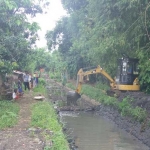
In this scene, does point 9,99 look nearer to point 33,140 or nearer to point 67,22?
point 33,140

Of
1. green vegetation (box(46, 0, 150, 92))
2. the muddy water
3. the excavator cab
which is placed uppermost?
green vegetation (box(46, 0, 150, 92))

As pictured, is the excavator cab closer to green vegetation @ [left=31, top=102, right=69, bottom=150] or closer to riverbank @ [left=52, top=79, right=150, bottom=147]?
riverbank @ [left=52, top=79, right=150, bottom=147]

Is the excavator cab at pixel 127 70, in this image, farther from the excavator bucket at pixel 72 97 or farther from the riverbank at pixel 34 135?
the riverbank at pixel 34 135

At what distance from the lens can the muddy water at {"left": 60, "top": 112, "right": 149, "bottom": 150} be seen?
12.6m

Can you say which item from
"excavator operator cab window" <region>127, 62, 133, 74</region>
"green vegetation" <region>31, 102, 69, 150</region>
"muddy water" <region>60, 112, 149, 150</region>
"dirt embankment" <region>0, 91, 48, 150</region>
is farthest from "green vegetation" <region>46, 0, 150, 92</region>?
"dirt embankment" <region>0, 91, 48, 150</region>

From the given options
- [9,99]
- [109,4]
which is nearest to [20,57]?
[9,99]

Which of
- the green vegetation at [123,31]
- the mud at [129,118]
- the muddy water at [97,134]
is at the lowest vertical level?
the muddy water at [97,134]

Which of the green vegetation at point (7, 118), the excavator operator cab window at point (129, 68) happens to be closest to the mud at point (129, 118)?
the excavator operator cab window at point (129, 68)

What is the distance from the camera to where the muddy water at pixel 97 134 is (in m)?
12.6

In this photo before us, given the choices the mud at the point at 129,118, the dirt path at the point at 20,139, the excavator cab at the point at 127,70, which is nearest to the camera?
the dirt path at the point at 20,139

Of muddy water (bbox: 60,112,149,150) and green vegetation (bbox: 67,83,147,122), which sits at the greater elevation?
green vegetation (bbox: 67,83,147,122)

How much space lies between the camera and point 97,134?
1479cm

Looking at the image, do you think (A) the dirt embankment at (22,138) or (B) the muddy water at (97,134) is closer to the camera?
(A) the dirt embankment at (22,138)

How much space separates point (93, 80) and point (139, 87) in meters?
18.1
